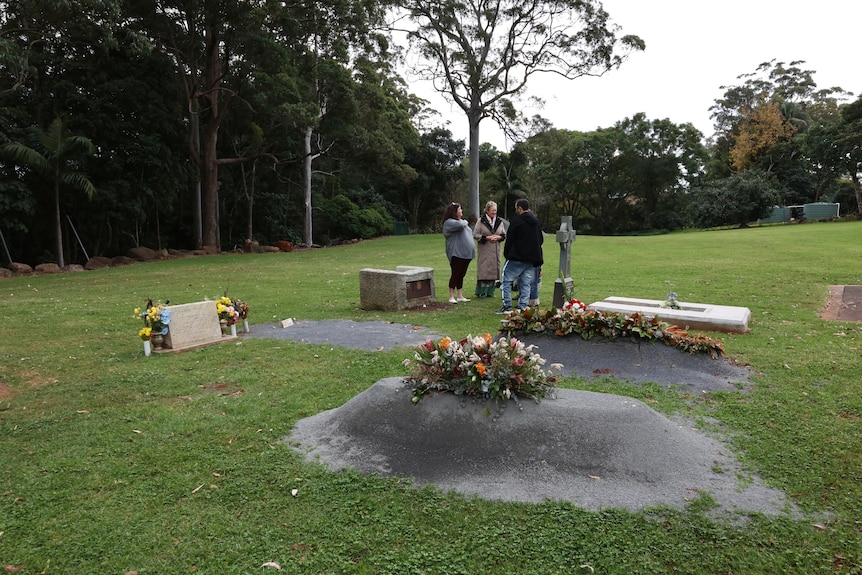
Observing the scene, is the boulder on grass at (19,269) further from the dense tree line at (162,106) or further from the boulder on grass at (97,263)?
the boulder on grass at (97,263)

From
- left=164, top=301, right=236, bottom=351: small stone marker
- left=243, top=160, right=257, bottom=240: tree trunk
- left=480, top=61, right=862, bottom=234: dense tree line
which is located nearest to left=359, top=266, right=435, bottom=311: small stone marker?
left=164, top=301, right=236, bottom=351: small stone marker

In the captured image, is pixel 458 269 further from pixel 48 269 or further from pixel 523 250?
pixel 48 269

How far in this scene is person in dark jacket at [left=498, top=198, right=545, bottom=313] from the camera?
861 centimetres

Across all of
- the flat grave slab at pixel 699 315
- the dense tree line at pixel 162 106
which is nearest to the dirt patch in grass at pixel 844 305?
the flat grave slab at pixel 699 315

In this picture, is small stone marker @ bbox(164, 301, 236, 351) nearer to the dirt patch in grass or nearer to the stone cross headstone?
the stone cross headstone

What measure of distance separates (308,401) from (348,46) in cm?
2261

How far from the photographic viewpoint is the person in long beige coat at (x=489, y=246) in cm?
1020

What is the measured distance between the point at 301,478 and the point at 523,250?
5702 mm

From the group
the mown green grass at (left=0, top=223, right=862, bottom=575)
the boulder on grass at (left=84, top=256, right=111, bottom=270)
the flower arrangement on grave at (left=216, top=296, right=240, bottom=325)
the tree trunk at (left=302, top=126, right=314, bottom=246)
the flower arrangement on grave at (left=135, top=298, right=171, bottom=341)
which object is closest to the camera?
the mown green grass at (left=0, top=223, right=862, bottom=575)

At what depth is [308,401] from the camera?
17.5ft

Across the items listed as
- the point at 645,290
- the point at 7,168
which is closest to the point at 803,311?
the point at 645,290

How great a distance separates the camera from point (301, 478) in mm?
3799

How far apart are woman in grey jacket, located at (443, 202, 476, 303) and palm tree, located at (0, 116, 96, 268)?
52.1 ft

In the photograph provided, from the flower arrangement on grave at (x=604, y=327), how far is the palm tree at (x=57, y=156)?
1888 cm
